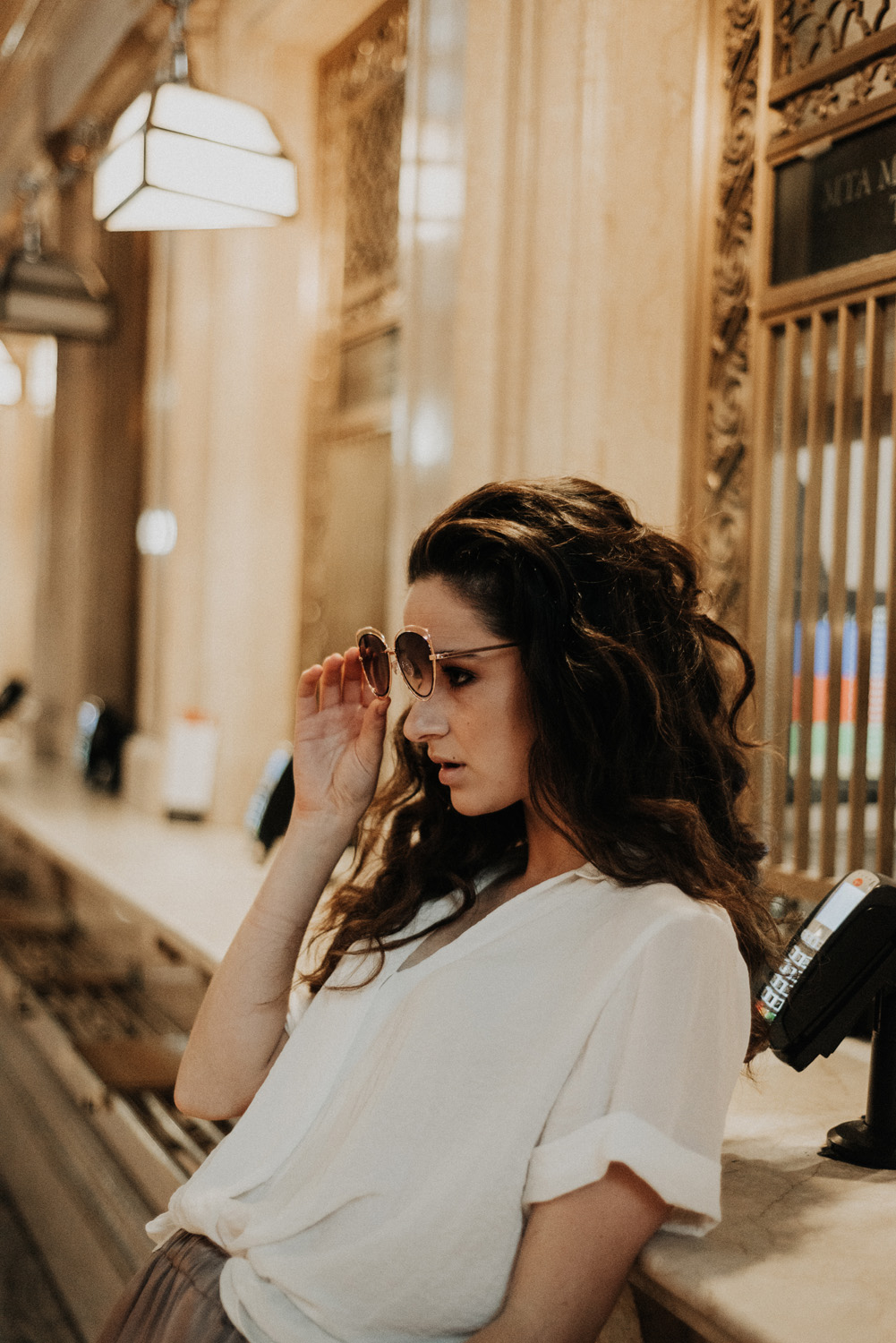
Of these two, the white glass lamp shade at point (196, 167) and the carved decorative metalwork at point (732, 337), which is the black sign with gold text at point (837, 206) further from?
the white glass lamp shade at point (196, 167)

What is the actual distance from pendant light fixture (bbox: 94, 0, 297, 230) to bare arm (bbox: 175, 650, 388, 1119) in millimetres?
1668

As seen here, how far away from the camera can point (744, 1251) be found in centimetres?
121

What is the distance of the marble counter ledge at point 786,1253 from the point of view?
108 centimetres

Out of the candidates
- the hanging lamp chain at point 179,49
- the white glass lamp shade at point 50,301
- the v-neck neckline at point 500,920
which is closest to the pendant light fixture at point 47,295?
the white glass lamp shade at point 50,301

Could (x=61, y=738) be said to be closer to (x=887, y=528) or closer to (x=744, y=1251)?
(x=887, y=528)

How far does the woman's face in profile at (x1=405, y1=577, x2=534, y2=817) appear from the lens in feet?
4.58

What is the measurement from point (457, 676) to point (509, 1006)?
0.39m

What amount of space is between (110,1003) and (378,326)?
2322 millimetres

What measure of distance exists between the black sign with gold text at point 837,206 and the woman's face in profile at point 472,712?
1.09m

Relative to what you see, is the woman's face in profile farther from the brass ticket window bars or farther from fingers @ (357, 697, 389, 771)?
the brass ticket window bars

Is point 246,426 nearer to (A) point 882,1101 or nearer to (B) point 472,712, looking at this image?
(B) point 472,712

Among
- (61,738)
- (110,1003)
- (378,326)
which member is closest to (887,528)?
(378,326)

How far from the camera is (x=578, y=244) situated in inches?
97.8

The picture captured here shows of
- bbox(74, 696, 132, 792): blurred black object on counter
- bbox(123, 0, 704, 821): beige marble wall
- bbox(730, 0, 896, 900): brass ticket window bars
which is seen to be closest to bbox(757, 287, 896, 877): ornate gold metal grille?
bbox(730, 0, 896, 900): brass ticket window bars
